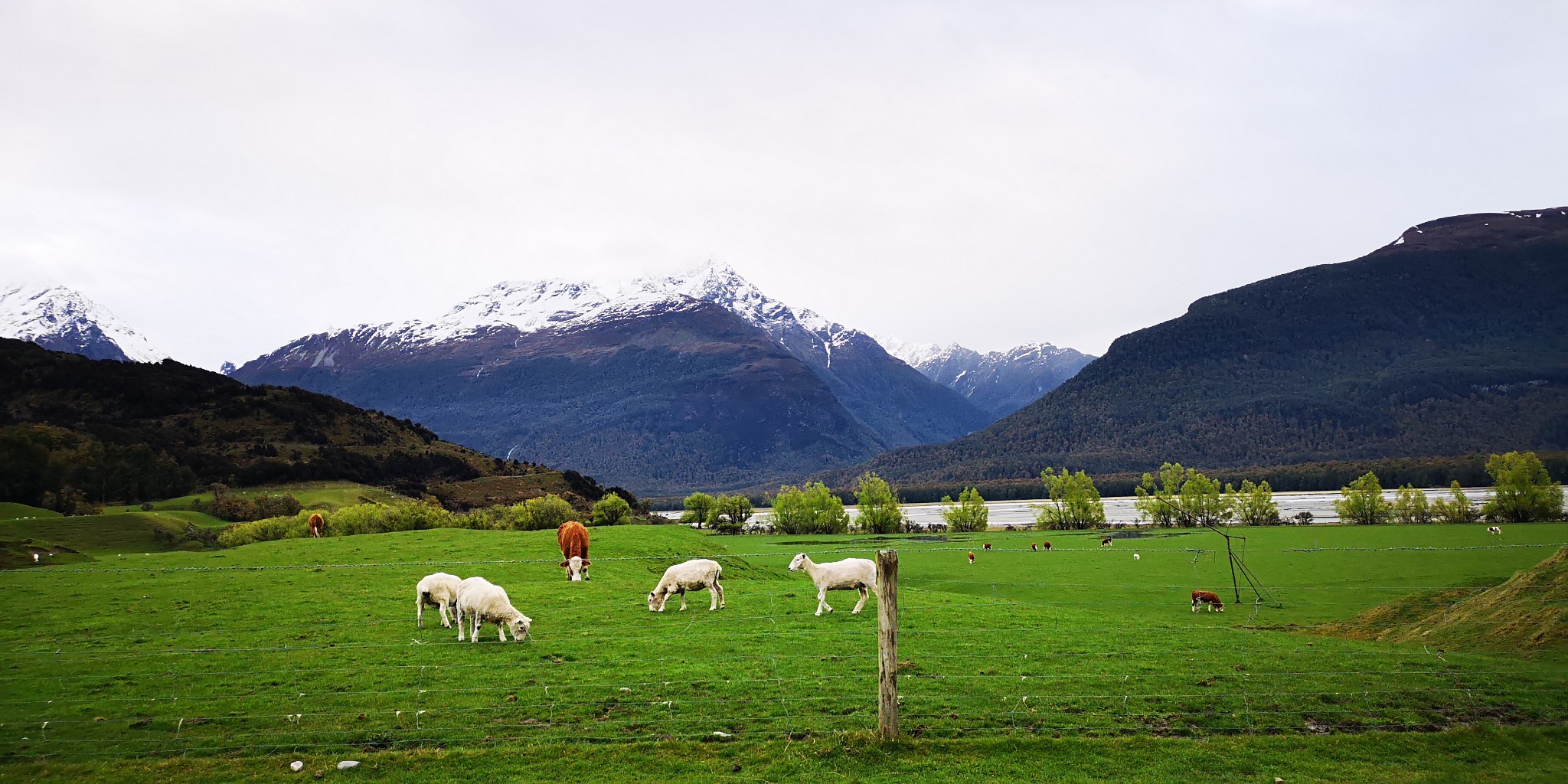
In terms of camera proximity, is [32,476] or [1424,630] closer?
[1424,630]

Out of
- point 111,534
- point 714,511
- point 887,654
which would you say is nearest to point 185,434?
point 111,534

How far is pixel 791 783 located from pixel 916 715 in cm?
298

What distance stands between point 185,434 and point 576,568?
77954 mm

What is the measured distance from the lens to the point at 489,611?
16.6 m

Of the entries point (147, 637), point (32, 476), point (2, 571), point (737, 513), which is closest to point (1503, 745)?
point (147, 637)

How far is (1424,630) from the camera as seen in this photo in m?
19.7

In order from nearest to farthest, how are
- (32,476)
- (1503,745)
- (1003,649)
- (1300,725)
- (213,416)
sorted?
(1503,745), (1300,725), (1003,649), (32,476), (213,416)

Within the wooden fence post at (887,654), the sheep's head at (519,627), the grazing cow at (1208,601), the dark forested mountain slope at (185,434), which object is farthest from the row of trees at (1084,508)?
the wooden fence post at (887,654)

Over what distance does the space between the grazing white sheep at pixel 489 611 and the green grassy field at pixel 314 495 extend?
41864 mm

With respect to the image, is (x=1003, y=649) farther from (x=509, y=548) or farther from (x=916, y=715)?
(x=509, y=548)

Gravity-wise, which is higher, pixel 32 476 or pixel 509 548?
pixel 32 476

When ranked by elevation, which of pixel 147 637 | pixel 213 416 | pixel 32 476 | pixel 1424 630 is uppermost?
pixel 213 416

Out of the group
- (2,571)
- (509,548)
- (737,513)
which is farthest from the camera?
(737,513)

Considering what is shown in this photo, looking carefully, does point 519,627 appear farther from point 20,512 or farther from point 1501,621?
point 20,512
